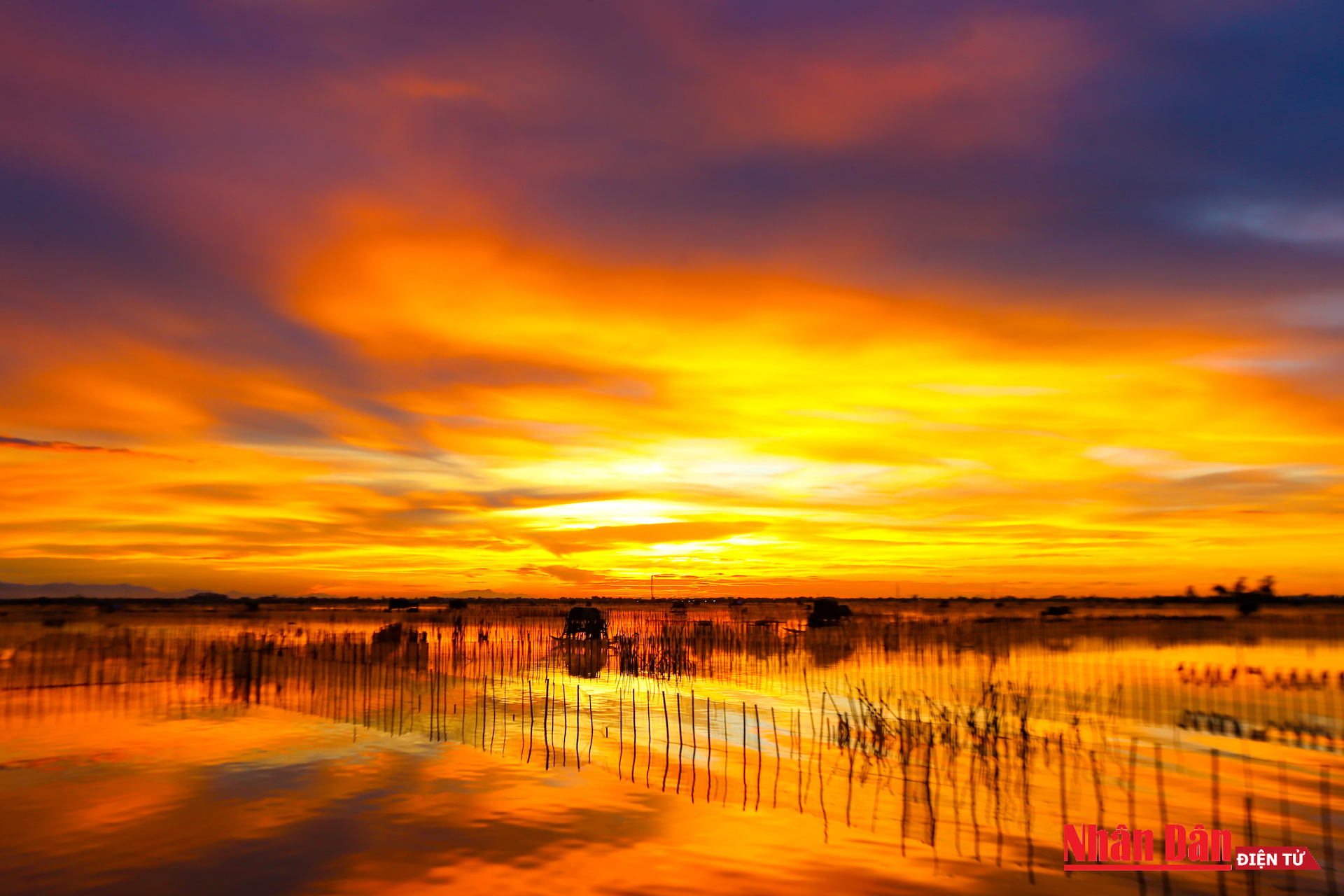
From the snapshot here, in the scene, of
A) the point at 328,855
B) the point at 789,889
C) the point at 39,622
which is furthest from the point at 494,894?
the point at 39,622

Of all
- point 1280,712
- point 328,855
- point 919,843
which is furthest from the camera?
point 1280,712

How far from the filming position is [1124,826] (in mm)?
13289

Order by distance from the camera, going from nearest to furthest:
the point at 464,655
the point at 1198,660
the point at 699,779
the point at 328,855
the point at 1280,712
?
1. the point at 328,855
2. the point at 699,779
3. the point at 1280,712
4. the point at 1198,660
5. the point at 464,655

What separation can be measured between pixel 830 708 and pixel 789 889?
13.8 metres

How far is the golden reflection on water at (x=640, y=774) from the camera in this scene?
→ 1146 cm

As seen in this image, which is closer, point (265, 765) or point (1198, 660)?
point (265, 765)

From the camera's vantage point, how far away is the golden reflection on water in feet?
37.6

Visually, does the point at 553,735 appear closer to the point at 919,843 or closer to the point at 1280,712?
the point at 919,843

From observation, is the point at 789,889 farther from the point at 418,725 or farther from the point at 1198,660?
the point at 1198,660

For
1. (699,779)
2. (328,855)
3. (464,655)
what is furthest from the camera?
(464,655)

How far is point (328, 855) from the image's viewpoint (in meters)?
11.9

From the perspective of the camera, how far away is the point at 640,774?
1669cm

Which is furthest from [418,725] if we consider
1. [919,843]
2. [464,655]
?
[464,655]

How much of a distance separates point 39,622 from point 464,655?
44923 mm
